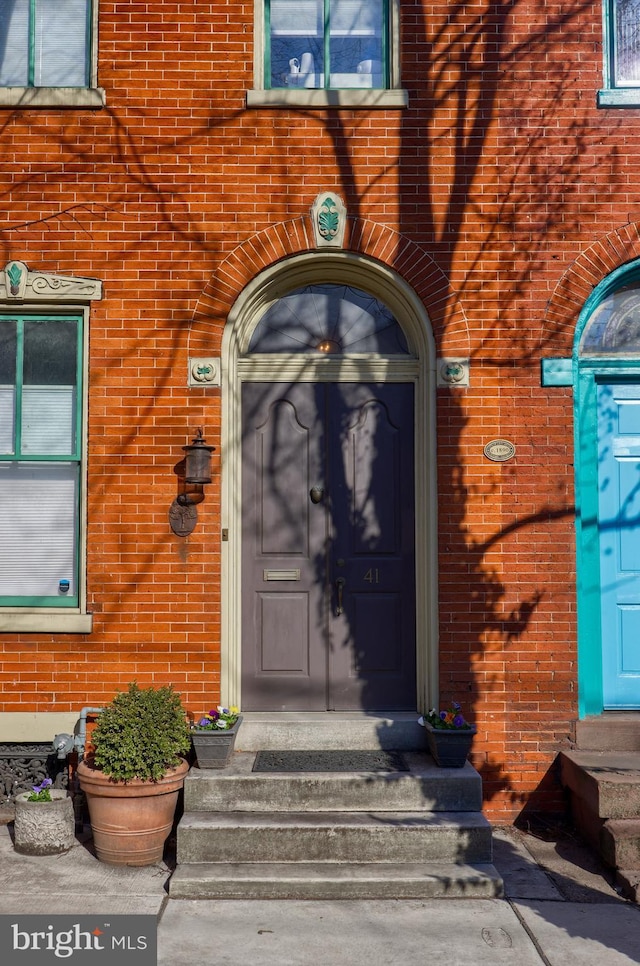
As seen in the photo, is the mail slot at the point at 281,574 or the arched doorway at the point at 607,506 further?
the mail slot at the point at 281,574

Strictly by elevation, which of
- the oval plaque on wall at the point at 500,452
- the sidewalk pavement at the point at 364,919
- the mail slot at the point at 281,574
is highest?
the oval plaque on wall at the point at 500,452

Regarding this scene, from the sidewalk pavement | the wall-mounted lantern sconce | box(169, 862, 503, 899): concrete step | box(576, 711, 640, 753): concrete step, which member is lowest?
the sidewalk pavement

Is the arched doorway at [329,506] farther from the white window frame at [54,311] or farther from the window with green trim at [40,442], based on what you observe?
the window with green trim at [40,442]

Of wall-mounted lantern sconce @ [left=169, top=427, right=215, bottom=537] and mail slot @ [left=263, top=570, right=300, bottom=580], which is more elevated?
wall-mounted lantern sconce @ [left=169, top=427, right=215, bottom=537]

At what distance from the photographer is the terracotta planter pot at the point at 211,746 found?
5492 millimetres

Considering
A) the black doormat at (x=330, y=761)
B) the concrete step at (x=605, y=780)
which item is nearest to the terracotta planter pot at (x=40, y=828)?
the black doormat at (x=330, y=761)

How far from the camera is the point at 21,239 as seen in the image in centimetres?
619

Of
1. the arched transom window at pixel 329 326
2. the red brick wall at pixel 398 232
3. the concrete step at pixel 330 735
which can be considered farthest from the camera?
the arched transom window at pixel 329 326

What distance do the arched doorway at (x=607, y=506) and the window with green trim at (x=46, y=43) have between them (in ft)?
13.6

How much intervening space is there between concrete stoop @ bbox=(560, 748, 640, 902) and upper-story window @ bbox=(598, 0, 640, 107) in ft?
15.5

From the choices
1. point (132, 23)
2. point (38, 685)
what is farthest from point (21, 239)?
point (38, 685)

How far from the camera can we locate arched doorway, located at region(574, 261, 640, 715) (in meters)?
6.16

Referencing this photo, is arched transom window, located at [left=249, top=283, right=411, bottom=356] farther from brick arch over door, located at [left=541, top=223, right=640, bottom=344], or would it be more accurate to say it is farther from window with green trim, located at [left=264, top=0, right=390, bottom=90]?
window with green trim, located at [left=264, top=0, right=390, bottom=90]

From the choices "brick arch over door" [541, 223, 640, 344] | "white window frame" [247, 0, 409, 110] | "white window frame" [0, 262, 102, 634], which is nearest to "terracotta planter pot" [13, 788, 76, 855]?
"white window frame" [0, 262, 102, 634]
